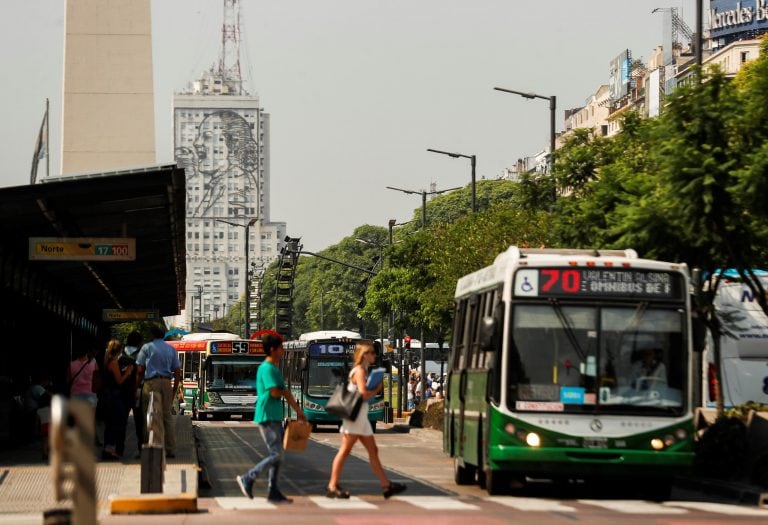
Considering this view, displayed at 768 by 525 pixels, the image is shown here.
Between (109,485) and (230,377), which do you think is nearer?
(109,485)

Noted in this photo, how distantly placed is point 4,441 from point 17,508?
9.57m

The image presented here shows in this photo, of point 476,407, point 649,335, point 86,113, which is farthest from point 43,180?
point 86,113

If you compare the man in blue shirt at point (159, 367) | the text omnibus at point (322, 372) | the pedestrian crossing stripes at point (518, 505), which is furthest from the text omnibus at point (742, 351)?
the text omnibus at point (322, 372)

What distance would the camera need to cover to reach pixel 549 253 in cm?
1917

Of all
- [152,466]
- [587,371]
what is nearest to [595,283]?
[587,371]

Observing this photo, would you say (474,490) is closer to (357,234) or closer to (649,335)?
(649,335)

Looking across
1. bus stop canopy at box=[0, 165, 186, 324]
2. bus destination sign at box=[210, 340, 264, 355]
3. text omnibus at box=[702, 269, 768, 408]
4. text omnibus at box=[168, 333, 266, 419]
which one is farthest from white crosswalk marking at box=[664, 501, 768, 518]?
text omnibus at box=[168, 333, 266, 419]

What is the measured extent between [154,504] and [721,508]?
600cm

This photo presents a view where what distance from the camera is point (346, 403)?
16562 millimetres

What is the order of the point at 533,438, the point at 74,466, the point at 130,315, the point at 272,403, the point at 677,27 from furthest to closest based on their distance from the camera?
the point at 677,27 < the point at 130,315 < the point at 533,438 < the point at 272,403 < the point at 74,466

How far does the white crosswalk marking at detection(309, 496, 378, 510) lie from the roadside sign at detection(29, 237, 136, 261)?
989cm

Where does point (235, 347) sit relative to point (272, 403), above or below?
above

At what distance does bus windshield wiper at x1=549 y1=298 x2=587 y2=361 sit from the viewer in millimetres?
17656

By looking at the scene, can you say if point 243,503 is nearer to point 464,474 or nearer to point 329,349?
point 464,474
